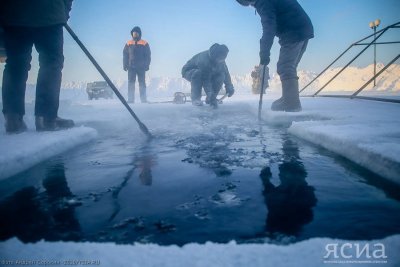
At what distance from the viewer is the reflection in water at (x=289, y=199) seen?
38.7 inches

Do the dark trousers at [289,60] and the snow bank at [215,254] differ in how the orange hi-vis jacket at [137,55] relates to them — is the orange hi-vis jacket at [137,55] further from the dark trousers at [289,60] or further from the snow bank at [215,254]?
the snow bank at [215,254]

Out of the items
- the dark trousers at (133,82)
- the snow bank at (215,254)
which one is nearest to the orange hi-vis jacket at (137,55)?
the dark trousers at (133,82)

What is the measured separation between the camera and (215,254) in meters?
0.75

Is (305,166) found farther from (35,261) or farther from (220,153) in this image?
(35,261)

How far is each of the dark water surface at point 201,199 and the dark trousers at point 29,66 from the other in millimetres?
1009

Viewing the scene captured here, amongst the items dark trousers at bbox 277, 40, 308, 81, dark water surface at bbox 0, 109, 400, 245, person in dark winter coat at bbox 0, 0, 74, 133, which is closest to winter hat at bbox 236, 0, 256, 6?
dark trousers at bbox 277, 40, 308, 81

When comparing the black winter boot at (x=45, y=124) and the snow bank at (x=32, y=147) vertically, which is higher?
the black winter boot at (x=45, y=124)

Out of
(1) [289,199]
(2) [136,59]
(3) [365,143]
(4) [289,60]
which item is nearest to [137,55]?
(2) [136,59]

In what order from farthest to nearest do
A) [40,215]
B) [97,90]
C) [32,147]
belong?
[97,90] → [32,147] → [40,215]

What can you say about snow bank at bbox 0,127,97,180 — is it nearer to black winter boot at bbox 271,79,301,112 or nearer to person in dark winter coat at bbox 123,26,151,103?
black winter boot at bbox 271,79,301,112

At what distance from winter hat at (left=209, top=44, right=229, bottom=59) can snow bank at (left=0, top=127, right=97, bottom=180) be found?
4.20 m

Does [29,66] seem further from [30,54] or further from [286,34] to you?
[286,34]

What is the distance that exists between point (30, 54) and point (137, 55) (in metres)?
5.65

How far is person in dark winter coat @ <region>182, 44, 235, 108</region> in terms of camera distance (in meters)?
6.40
